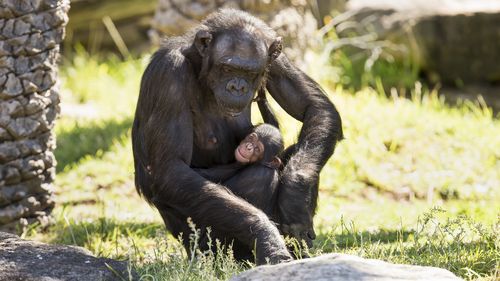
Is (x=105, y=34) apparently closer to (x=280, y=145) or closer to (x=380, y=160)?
(x=380, y=160)

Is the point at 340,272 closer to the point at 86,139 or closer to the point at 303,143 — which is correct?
the point at 303,143

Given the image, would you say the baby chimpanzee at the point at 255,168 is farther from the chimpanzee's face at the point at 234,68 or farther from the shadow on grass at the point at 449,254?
the shadow on grass at the point at 449,254

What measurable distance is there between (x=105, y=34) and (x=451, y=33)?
19.1 feet

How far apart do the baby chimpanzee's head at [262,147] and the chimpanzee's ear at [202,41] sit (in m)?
0.64

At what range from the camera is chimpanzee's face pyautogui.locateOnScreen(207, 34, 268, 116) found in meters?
5.88

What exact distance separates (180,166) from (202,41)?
0.85 meters

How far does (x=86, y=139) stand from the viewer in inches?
406

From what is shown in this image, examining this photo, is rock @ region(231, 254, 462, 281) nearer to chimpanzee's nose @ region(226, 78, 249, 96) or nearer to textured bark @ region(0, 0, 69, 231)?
chimpanzee's nose @ region(226, 78, 249, 96)

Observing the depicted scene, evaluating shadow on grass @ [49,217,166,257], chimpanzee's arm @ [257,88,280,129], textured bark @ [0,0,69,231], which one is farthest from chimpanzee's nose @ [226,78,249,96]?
textured bark @ [0,0,69,231]

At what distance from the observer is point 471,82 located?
42.4ft

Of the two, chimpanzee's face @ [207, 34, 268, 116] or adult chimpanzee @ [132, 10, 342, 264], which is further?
chimpanzee's face @ [207, 34, 268, 116]

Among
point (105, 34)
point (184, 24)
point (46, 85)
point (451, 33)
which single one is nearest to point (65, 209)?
point (46, 85)

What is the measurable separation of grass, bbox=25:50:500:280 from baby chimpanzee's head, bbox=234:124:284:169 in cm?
67

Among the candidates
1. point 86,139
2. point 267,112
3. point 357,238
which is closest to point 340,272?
point 267,112
